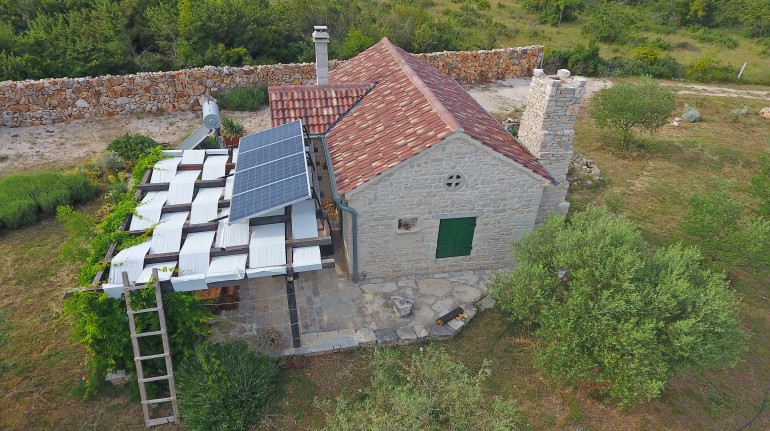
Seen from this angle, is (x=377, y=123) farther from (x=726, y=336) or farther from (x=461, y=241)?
(x=726, y=336)

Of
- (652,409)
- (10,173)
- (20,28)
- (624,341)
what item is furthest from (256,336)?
(20,28)

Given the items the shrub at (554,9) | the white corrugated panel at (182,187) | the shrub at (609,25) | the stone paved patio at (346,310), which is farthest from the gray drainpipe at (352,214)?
the shrub at (554,9)

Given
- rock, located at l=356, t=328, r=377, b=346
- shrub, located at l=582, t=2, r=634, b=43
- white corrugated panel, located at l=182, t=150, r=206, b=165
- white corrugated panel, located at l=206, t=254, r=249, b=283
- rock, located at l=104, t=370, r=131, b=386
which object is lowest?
rock, located at l=104, t=370, r=131, b=386

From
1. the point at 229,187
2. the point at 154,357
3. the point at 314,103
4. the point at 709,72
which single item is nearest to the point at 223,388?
the point at 154,357

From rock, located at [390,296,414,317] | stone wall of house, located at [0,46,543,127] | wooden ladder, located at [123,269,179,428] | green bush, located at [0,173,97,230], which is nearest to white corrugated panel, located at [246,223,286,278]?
wooden ladder, located at [123,269,179,428]

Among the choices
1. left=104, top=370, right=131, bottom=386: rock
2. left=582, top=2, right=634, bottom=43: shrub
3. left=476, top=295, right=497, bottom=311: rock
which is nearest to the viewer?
left=104, top=370, right=131, bottom=386: rock

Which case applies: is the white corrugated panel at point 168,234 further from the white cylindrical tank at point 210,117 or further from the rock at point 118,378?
the white cylindrical tank at point 210,117

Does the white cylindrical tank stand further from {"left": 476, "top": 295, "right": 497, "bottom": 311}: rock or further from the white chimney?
{"left": 476, "top": 295, "right": 497, "bottom": 311}: rock
